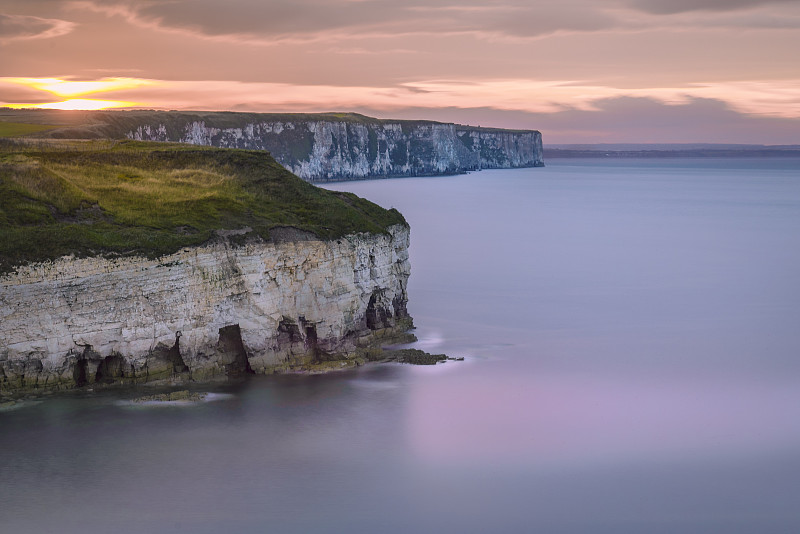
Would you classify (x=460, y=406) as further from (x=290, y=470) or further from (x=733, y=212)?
(x=733, y=212)

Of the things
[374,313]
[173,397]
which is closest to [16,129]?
[374,313]

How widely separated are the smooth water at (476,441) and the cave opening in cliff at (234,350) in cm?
102

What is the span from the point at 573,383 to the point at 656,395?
9.07 ft

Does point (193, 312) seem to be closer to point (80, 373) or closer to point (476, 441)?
point (80, 373)

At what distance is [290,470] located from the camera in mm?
22844

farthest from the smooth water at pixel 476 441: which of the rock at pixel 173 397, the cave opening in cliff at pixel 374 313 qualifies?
the cave opening in cliff at pixel 374 313

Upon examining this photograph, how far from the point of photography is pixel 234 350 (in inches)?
1161

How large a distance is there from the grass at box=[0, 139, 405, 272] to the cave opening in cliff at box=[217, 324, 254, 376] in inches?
121

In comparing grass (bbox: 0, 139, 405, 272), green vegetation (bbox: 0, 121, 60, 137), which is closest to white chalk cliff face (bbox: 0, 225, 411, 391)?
grass (bbox: 0, 139, 405, 272)

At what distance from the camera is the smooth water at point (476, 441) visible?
67.1ft

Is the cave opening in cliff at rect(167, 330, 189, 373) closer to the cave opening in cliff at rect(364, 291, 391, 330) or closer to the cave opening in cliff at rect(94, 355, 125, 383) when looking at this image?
the cave opening in cliff at rect(94, 355, 125, 383)

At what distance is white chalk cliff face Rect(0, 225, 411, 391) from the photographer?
25.4 m

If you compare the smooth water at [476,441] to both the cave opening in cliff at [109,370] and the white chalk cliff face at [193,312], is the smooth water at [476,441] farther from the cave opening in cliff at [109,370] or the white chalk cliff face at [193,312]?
the white chalk cliff face at [193,312]

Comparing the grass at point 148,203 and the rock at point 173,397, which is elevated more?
the grass at point 148,203
